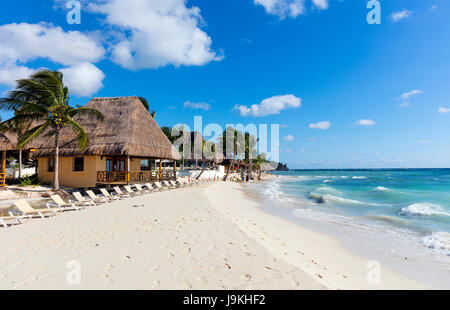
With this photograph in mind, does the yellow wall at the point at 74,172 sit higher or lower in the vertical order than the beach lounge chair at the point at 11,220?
higher

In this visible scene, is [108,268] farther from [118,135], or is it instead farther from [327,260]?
[118,135]

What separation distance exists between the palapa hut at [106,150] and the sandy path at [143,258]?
8.41 meters

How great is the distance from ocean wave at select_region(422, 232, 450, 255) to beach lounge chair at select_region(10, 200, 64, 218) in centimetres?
1106

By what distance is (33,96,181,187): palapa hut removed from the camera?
14312 mm

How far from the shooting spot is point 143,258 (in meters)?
3.74

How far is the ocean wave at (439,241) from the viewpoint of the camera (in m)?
5.89

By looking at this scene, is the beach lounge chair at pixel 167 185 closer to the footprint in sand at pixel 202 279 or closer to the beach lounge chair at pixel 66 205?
the beach lounge chair at pixel 66 205

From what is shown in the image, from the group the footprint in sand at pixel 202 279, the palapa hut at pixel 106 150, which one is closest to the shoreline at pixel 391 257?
the footprint in sand at pixel 202 279

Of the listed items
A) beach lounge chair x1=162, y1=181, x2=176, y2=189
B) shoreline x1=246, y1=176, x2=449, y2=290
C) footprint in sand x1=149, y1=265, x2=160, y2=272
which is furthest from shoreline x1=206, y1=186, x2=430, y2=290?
beach lounge chair x1=162, y1=181, x2=176, y2=189

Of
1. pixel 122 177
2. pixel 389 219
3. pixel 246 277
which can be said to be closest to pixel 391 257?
pixel 246 277

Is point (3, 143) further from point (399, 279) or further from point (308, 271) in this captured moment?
point (399, 279)

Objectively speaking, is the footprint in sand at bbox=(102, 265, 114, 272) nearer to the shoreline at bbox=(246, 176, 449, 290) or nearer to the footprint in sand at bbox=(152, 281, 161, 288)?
the footprint in sand at bbox=(152, 281, 161, 288)
